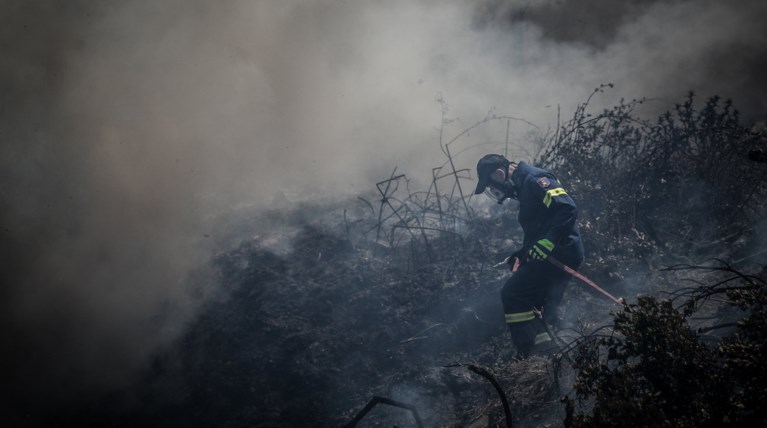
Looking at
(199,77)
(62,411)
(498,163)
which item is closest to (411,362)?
(498,163)

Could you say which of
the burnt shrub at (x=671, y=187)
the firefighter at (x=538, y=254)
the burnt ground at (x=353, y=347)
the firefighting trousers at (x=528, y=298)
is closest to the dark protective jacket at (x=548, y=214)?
the firefighter at (x=538, y=254)

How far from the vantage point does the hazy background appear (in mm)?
6445

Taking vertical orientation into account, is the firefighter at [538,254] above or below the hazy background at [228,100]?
below

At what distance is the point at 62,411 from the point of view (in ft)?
14.8

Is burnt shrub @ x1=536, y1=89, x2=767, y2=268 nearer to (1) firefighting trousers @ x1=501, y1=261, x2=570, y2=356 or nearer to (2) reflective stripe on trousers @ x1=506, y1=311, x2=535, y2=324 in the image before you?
(1) firefighting trousers @ x1=501, y1=261, x2=570, y2=356

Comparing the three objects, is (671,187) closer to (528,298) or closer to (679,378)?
(528,298)

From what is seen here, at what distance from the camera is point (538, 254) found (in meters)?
3.88

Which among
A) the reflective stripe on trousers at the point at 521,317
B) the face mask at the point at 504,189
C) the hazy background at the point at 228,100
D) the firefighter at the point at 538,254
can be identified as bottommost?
the reflective stripe on trousers at the point at 521,317

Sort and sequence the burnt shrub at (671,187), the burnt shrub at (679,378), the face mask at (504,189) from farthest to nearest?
1. the burnt shrub at (671,187)
2. the face mask at (504,189)
3. the burnt shrub at (679,378)

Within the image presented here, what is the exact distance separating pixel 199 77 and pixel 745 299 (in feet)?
32.5

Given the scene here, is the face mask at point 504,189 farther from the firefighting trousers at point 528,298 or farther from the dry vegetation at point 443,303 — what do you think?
the dry vegetation at point 443,303

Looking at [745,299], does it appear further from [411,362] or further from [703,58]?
[703,58]

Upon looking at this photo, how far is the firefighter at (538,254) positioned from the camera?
392 cm

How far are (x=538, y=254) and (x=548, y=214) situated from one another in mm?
479
